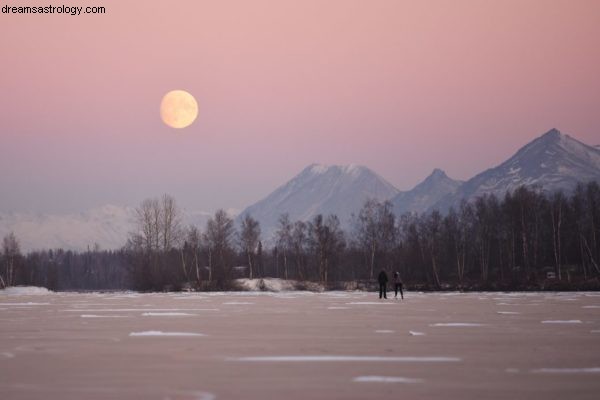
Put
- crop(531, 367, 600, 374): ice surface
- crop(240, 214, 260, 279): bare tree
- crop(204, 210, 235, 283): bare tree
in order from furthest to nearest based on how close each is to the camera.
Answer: crop(240, 214, 260, 279): bare tree < crop(204, 210, 235, 283): bare tree < crop(531, 367, 600, 374): ice surface

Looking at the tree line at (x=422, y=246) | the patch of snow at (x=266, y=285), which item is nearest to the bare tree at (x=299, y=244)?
the tree line at (x=422, y=246)

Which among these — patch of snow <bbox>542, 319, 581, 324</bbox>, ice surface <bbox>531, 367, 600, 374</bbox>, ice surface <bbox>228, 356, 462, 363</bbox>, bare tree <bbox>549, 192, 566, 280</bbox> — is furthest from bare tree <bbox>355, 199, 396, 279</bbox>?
ice surface <bbox>531, 367, 600, 374</bbox>

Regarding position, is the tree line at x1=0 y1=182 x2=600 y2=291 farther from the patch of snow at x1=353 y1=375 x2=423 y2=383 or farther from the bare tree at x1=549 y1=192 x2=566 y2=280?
the patch of snow at x1=353 y1=375 x2=423 y2=383

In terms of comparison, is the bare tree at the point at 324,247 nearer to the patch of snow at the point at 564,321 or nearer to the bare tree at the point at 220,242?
the bare tree at the point at 220,242

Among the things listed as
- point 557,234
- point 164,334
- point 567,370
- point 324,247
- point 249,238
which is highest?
point 249,238

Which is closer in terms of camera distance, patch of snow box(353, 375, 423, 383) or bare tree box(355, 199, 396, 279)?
patch of snow box(353, 375, 423, 383)

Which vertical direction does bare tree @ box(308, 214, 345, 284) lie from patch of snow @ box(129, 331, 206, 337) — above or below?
above

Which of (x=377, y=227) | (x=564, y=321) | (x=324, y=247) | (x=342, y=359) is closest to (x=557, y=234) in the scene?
(x=377, y=227)

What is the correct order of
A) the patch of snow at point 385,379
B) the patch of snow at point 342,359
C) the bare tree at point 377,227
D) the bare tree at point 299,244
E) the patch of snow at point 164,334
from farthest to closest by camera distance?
the bare tree at point 299,244, the bare tree at point 377,227, the patch of snow at point 164,334, the patch of snow at point 342,359, the patch of snow at point 385,379

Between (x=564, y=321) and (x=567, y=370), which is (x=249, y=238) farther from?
(x=567, y=370)

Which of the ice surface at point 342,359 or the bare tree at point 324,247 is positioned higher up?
the bare tree at point 324,247

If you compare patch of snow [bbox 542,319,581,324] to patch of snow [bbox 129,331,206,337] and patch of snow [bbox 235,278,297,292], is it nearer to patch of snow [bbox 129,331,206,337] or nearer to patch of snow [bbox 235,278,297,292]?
patch of snow [bbox 129,331,206,337]

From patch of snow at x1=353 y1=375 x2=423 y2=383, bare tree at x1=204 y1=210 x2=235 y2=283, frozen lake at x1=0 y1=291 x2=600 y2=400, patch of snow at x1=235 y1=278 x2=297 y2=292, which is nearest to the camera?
frozen lake at x1=0 y1=291 x2=600 y2=400

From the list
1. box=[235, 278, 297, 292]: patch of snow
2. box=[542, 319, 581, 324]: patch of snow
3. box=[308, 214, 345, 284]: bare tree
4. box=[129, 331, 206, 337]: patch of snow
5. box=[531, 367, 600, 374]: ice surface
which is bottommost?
box=[531, 367, 600, 374]: ice surface
